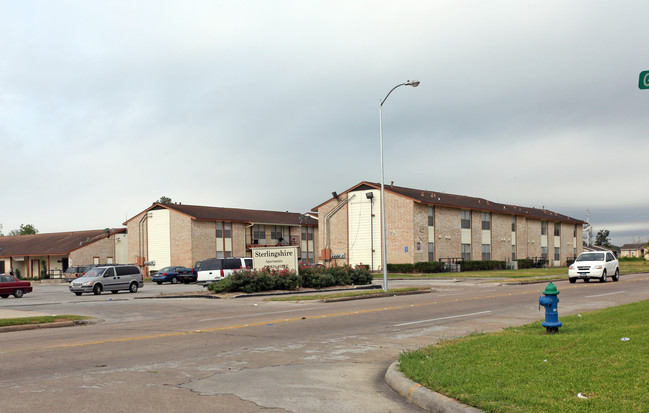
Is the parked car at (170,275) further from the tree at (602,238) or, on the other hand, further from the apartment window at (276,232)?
the tree at (602,238)

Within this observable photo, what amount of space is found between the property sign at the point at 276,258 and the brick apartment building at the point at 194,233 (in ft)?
116

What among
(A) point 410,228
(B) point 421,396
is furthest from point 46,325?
(A) point 410,228

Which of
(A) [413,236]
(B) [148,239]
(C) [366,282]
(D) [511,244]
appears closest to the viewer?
(C) [366,282]

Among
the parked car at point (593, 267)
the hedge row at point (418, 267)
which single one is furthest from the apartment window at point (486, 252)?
the parked car at point (593, 267)

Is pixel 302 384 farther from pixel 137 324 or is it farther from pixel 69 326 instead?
pixel 69 326

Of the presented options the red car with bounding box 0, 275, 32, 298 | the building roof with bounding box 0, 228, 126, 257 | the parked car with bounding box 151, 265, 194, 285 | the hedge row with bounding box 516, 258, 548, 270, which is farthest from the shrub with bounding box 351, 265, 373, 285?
the building roof with bounding box 0, 228, 126, 257

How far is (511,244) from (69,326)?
6616 centimetres

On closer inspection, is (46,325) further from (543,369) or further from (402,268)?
(402,268)

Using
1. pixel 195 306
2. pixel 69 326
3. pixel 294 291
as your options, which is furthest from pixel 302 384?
pixel 294 291

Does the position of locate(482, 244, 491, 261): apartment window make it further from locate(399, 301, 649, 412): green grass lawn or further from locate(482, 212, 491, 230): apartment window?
locate(399, 301, 649, 412): green grass lawn

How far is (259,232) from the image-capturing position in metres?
75.6

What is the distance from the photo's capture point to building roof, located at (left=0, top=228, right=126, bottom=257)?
73.9m

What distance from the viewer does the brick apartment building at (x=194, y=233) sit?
66.4m

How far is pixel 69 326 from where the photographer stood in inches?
687
